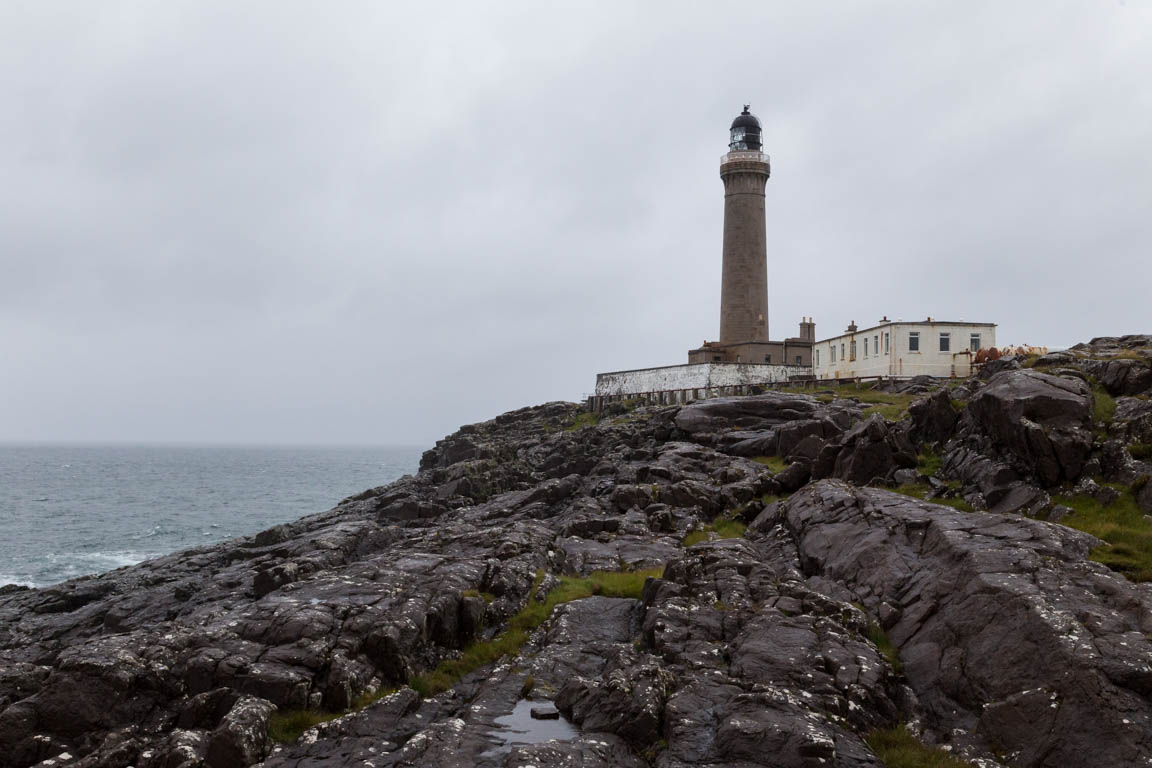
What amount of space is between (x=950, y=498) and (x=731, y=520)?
8583 mm

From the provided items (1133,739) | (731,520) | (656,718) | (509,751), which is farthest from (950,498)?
(509,751)

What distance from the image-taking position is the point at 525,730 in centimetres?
1450

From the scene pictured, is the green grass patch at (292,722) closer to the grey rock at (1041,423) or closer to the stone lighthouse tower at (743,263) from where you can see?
the grey rock at (1041,423)

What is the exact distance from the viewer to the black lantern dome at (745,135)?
85.6 metres

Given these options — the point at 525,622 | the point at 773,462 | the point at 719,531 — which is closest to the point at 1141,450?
the point at 719,531

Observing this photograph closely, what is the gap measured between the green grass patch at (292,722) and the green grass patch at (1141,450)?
21.0 m

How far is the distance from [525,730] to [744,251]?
72.6m

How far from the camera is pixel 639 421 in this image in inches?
2184

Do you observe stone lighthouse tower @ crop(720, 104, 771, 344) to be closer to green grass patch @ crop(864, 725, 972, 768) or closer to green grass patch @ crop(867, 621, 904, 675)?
green grass patch @ crop(867, 621, 904, 675)

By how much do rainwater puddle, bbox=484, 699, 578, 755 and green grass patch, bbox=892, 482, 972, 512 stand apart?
582 inches

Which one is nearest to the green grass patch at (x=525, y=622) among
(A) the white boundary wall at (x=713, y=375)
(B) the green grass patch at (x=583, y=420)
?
(B) the green grass patch at (x=583, y=420)

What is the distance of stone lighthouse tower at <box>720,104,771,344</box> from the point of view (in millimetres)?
81438

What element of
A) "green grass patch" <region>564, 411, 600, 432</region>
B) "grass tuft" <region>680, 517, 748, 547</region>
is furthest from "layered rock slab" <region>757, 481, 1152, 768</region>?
"green grass patch" <region>564, 411, 600, 432</region>

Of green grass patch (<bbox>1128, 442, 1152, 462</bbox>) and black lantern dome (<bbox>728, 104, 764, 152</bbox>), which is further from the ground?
black lantern dome (<bbox>728, 104, 764, 152</bbox>)
